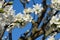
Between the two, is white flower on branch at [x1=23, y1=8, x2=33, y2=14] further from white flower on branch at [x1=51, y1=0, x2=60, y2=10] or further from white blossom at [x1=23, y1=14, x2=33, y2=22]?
white flower on branch at [x1=51, y1=0, x2=60, y2=10]

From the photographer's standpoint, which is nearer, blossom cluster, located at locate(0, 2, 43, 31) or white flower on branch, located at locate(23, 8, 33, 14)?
blossom cluster, located at locate(0, 2, 43, 31)

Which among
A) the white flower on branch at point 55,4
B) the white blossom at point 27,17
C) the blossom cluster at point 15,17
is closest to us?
the blossom cluster at point 15,17

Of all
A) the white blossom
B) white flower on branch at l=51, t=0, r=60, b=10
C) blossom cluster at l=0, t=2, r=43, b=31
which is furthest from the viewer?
the white blossom

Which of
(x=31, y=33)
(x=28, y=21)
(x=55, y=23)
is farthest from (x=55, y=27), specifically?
(x=28, y=21)

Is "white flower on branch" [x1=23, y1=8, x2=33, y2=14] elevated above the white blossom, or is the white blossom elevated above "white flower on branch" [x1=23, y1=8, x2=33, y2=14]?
"white flower on branch" [x1=23, y1=8, x2=33, y2=14]

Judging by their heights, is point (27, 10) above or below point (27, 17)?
above

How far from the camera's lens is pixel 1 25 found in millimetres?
4746

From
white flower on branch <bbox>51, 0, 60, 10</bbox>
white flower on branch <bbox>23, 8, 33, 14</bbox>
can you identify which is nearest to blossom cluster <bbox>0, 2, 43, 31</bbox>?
white flower on branch <bbox>23, 8, 33, 14</bbox>

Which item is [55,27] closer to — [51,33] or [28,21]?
[51,33]

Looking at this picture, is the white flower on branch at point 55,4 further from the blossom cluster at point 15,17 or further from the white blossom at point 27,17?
the white blossom at point 27,17

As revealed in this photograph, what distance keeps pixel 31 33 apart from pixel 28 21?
31.3 inches

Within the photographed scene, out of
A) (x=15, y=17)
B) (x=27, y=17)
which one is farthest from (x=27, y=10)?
(x=15, y=17)

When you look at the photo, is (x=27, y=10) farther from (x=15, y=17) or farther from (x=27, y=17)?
(x=15, y=17)

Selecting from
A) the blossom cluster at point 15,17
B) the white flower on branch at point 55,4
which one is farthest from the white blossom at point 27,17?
the white flower on branch at point 55,4
